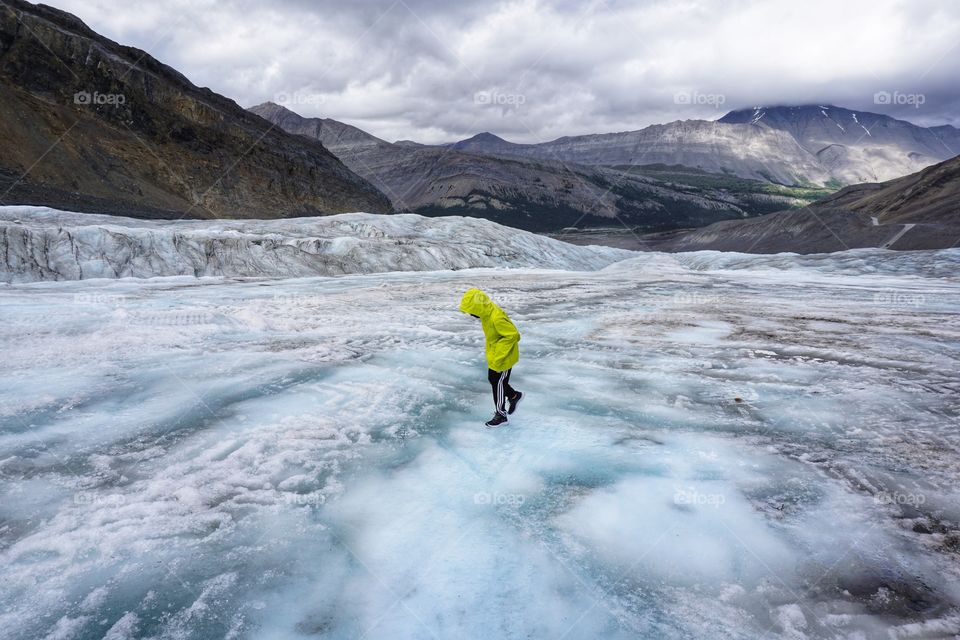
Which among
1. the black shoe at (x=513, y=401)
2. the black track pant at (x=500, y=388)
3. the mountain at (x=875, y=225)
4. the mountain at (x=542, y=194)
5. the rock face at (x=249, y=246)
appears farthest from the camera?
the mountain at (x=542, y=194)

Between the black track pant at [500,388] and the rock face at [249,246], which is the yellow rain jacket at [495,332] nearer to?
the black track pant at [500,388]

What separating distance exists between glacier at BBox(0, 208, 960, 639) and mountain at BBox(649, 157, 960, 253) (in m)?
41.5

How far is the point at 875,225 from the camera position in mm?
44656

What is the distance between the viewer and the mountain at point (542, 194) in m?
157

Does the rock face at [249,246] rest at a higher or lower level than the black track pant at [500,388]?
higher

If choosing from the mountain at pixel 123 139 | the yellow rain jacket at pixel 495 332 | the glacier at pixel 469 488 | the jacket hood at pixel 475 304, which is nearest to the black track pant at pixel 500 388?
the yellow rain jacket at pixel 495 332

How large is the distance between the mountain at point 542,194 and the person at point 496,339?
13981 centimetres

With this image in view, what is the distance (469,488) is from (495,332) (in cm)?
153

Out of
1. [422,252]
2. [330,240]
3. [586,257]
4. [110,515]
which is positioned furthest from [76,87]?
[110,515]

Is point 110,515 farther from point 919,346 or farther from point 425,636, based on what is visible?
point 919,346

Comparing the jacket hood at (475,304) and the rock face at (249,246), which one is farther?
the rock face at (249,246)

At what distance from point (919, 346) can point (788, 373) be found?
345 cm

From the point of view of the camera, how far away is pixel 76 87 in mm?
40469

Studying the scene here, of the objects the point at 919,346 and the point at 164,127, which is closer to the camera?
the point at 919,346
